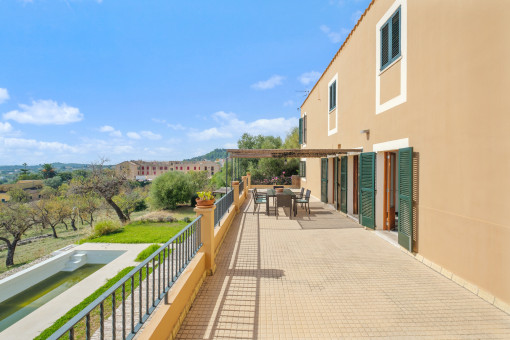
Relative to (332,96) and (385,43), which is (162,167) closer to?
(332,96)

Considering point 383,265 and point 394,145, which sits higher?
point 394,145

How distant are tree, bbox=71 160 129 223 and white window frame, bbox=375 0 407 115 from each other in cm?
2158

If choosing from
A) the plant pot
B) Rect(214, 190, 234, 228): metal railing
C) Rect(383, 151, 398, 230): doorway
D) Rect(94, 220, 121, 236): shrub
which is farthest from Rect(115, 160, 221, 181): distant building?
the plant pot

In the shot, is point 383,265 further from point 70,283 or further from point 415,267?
point 70,283

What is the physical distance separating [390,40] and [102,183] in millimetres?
22396

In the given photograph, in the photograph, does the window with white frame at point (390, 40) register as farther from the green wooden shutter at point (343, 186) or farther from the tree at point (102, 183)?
the tree at point (102, 183)

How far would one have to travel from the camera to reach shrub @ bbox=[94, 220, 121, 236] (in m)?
16.1

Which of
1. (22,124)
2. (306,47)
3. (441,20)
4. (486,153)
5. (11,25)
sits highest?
(22,124)

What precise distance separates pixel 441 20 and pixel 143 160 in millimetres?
103492

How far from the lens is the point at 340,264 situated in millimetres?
4355

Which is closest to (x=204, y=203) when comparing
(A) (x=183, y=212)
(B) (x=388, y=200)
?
(B) (x=388, y=200)

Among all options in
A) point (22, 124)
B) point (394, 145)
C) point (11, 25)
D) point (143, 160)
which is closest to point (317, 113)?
point (394, 145)

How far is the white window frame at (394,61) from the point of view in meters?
4.82

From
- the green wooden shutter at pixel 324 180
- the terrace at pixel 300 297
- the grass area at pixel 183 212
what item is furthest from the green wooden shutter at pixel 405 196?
the grass area at pixel 183 212
